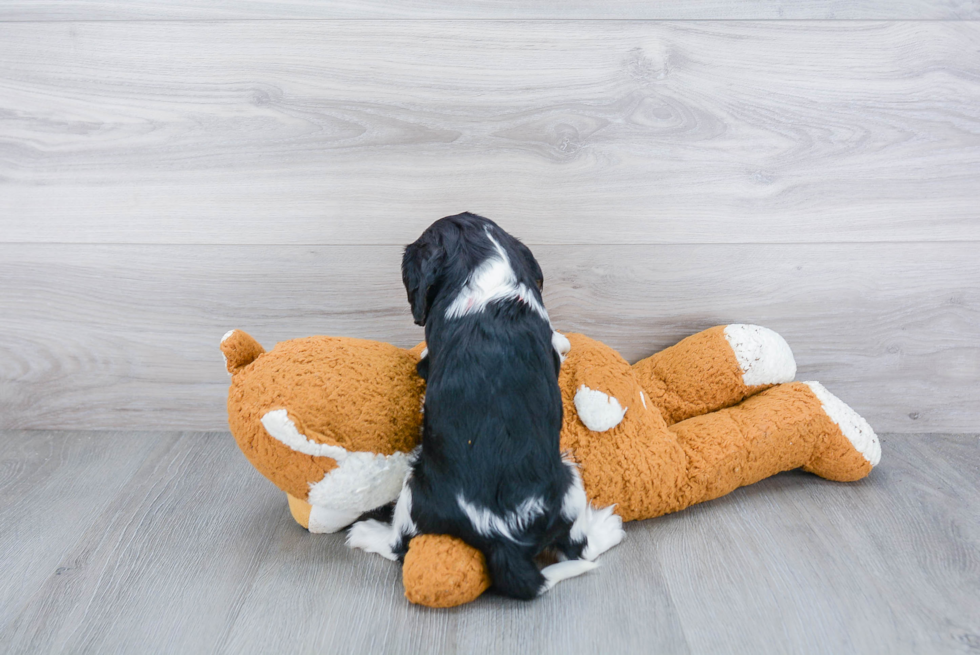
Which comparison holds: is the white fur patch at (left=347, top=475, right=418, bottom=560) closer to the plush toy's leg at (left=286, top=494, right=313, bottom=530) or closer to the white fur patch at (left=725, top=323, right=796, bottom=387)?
the plush toy's leg at (left=286, top=494, right=313, bottom=530)

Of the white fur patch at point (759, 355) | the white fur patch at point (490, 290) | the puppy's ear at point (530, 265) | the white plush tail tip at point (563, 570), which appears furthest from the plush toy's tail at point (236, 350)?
the white fur patch at point (759, 355)

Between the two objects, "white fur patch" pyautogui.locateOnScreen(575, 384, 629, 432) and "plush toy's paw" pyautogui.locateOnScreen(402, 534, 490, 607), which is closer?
"plush toy's paw" pyautogui.locateOnScreen(402, 534, 490, 607)

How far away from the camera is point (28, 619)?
0.96m

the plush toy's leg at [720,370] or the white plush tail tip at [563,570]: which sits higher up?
the plush toy's leg at [720,370]

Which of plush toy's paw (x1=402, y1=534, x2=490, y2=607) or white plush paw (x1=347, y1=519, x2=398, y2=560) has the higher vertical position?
plush toy's paw (x1=402, y1=534, x2=490, y2=607)

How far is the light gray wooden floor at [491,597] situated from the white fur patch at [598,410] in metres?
0.20

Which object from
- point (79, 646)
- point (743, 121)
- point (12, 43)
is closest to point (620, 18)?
point (743, 121)

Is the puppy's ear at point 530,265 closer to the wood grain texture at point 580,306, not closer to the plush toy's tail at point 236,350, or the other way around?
the wood grain texture at point 580,306

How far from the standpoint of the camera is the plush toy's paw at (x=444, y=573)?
937mm

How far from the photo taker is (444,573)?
3.07 feet

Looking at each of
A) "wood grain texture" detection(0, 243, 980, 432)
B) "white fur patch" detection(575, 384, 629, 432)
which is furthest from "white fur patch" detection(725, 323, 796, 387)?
"white fur patch" detection(575, 384, 629, 432)

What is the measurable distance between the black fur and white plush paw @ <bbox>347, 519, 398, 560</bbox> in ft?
0.40

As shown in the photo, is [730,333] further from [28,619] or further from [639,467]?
[28,619]

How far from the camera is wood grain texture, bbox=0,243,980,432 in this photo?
1376 mm
